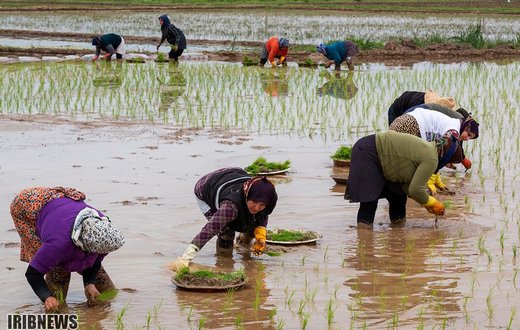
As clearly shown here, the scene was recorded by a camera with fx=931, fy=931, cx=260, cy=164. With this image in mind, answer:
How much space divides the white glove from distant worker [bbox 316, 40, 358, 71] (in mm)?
12208

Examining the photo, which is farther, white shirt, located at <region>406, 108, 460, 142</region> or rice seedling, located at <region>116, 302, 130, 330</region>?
white shirt, located at <region>406, 108, 460, 142</region>

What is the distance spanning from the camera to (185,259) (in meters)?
5.32

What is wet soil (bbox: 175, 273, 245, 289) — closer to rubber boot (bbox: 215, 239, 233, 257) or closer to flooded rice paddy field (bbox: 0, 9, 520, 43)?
rubber boot (bbox: 215, 239, 233, 257)

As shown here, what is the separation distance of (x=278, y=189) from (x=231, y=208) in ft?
8.17

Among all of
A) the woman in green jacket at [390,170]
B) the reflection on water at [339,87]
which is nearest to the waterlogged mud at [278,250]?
the woman in green jacket at [390,170]

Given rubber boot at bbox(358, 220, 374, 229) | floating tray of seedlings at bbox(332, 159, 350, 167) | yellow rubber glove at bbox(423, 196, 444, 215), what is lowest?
rubber boot at bbox(358, 220, 374, 229)

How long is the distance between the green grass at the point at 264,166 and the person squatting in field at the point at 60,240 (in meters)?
3.33

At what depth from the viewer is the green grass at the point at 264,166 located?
807cm

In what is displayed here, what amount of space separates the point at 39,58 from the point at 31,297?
48.4 ft

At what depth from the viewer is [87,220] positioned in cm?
441

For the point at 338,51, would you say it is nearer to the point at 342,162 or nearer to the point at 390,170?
the point at 342,162

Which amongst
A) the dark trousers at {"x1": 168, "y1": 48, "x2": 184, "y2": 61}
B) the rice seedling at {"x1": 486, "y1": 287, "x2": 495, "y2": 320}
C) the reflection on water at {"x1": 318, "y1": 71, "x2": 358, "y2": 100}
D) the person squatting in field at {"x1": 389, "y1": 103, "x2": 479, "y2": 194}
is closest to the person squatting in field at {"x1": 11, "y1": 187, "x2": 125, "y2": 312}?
the rice seedling at {"x1": 486, "y1": 287, "x2": 495, "y2": 320}

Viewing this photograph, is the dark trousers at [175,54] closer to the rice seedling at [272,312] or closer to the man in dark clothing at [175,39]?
the man in dark clothing at [175,39]

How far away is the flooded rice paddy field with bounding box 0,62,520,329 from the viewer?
15.6 feet
